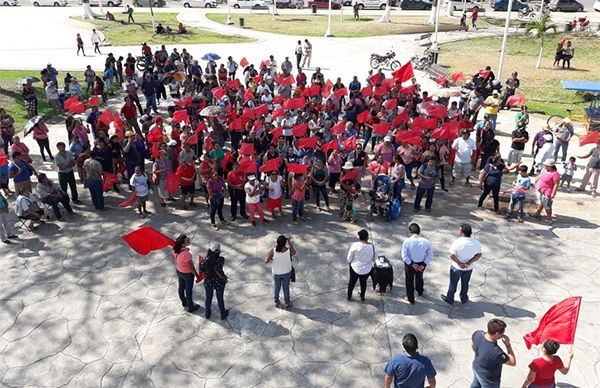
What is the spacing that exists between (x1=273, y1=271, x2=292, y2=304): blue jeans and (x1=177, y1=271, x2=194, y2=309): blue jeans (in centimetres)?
150

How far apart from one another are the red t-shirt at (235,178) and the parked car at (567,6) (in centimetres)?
4754

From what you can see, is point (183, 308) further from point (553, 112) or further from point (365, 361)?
point (553, 112)

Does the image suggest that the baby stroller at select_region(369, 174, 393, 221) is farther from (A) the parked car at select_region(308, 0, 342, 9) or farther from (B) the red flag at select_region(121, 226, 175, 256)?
(A) the parked car at select_region(308, 0, 342, 9)

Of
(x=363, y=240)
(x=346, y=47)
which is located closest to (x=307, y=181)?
(x=363, y=240)

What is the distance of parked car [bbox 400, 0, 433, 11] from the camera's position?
52.6m

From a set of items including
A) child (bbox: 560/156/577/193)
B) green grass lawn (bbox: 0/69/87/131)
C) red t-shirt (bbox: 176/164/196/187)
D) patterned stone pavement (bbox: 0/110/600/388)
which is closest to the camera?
patterned stone pavement (bbox: 0/110/600/388)

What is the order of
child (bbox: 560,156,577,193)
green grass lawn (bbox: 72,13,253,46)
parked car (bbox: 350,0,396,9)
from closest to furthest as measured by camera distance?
child (bbox: 560,156,577,193), green grass lawn (bbox: 72,13,253,46), parked car (bbox: 350,0,396,9)

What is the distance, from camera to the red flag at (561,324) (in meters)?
5.95

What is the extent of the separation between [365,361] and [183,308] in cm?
A: 351

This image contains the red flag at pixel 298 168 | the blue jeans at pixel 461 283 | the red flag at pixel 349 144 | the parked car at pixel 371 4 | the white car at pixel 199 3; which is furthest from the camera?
the white car at pixel 199 3

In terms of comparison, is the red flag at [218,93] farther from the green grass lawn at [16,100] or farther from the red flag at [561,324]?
the red flag at [561,324]

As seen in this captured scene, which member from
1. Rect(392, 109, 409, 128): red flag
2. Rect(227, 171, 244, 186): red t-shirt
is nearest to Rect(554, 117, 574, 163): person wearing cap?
Rect(392, 109, 409, 128): red flag

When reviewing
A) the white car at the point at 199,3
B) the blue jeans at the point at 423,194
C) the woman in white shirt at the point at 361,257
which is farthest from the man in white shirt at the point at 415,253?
the white car at the point at 199,3

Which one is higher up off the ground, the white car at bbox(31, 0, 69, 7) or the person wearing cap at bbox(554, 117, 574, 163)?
the white car at bbox(31, 0, 69, 7)
